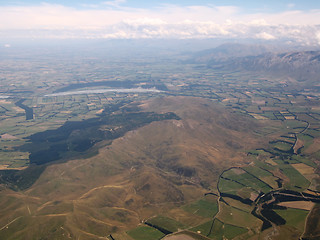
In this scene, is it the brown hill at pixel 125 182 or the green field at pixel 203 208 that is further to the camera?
the green field at pixel 203 208

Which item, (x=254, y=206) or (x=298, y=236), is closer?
(x=298, y=236)

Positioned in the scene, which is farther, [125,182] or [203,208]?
[125,182]

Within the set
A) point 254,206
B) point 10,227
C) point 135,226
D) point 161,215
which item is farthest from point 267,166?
point 10,227

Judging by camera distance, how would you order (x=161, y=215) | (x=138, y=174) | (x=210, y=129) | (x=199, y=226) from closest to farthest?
(x=199, y=226) < (x=161, y=215) < (x=138, y=174) < (x=210, y=129)

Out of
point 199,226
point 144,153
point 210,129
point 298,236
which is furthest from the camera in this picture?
point 210,129

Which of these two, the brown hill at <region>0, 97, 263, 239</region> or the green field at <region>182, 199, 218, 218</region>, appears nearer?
the brown hill at <region>0, 97, 263, 239</region>

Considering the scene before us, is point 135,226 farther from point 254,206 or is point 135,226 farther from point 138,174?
point 254,206

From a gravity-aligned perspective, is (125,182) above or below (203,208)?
below

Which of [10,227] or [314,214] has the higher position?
[314,214]
